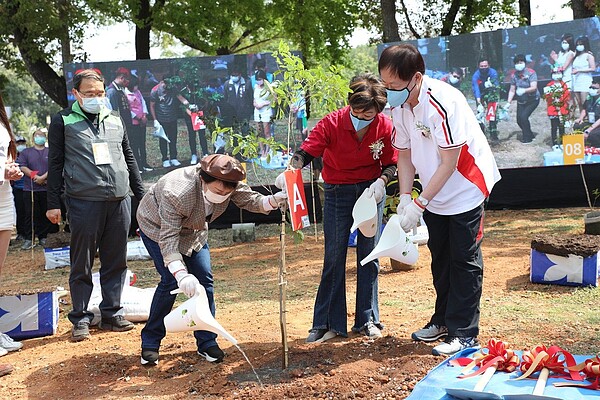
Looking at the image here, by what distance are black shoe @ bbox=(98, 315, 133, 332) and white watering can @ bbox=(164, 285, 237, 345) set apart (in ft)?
5.29

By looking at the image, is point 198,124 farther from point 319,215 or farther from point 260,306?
point 260,306

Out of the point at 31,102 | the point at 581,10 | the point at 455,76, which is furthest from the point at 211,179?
the point at 31,102

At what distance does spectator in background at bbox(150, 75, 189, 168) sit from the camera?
35.6 feet

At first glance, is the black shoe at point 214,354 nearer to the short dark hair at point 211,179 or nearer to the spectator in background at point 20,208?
the short dark hair at point 211,179

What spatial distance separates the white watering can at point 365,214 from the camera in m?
3.75

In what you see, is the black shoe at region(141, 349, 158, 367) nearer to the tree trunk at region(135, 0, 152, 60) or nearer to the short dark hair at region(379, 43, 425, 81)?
the short dark hair at region(379, 43, 425, 81)

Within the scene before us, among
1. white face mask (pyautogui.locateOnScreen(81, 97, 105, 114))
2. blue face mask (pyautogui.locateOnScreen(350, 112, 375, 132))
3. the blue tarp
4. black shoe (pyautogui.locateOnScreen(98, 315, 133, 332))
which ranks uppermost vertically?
white face mask (pyautogui.locateOnScreen(81, 97, 105, 114))

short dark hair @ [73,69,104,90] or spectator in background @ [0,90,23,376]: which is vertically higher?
short dark hair @ [73,69,104,90]

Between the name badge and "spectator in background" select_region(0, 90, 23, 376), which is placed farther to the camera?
the name badge

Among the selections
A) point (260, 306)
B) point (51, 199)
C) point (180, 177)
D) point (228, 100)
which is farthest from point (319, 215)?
point (180, 177)

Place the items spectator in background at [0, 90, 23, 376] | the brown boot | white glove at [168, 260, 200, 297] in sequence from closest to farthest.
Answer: white glove at [168, 260, 200, 297] → the brown boot → spectator in background at [0, 90, 23, 376]

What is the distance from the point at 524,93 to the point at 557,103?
19.6 inches

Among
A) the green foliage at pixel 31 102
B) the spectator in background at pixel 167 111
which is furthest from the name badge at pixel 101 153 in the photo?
the green foliage at pixel 31 102

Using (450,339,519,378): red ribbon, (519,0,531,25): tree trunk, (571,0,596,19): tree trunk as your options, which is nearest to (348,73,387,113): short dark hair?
(450,339,519,378): red ribbon
